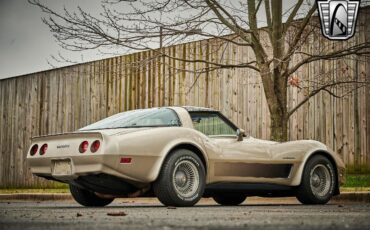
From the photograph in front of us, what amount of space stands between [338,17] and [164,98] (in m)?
4.58

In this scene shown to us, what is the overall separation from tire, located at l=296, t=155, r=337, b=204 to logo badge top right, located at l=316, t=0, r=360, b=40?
8.91ft

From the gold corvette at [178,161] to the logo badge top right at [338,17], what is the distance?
8.56 feet

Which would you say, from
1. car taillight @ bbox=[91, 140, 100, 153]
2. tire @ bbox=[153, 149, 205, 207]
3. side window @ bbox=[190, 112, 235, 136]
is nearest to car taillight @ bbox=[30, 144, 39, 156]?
car taillight @ bbox=[91, 140, 100, 153]

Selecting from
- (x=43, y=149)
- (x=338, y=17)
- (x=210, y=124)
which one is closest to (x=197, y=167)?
(x=210, y=124)

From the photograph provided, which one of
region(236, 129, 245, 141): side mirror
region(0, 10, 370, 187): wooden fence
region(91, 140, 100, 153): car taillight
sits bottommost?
region(91, 140, 100, 153): car taillight

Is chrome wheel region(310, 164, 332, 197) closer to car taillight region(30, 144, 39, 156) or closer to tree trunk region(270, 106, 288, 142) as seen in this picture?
tree trunk region(270, 106, 288, 142)

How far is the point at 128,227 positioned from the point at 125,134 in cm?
316

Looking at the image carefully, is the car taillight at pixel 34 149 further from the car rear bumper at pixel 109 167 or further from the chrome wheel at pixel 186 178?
the chrome wheel at pixel 186 178

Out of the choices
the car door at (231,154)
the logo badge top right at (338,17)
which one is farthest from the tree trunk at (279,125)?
the car door at (231,154)

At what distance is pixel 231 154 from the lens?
8.34 metres

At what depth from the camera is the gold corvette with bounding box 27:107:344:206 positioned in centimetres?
744

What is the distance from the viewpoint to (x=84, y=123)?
15.6 m

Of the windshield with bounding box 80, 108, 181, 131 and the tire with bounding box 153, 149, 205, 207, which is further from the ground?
the windshield with bounding box 80, 108, 181, 131

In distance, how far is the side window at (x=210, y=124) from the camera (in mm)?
8344
